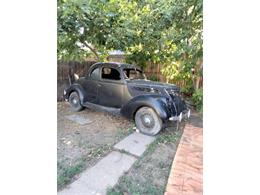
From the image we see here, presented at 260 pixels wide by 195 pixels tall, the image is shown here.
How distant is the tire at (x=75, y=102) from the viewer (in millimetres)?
4711

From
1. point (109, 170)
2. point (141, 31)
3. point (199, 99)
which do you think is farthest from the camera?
point (141, 31)

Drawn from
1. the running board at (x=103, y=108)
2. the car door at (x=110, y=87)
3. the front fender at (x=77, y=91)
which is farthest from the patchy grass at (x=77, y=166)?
the front fender at (x=77, y=91)

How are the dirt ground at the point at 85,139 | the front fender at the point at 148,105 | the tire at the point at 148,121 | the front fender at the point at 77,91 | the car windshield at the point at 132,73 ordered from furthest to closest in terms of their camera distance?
the front fender at the point at 77,91 < the car windshield at the point at 132,73 < the tire at the point at 148,121 < the front fender at the point at 148,105 < the dirt ground at the point at 85,139

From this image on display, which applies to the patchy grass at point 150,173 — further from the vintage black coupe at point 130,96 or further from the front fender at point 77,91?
the front fender at point 77,91

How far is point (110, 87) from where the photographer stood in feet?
13.7

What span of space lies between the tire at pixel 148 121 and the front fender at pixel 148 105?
0.09 metres

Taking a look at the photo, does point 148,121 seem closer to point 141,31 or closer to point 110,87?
point 110,87

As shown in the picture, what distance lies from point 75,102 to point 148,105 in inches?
78.1

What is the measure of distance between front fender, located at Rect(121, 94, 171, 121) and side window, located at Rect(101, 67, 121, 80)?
66 cm

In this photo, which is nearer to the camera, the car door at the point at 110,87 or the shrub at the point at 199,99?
the shrub at the point at 199,99

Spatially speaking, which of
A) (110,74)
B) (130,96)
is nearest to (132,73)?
(110,74)
